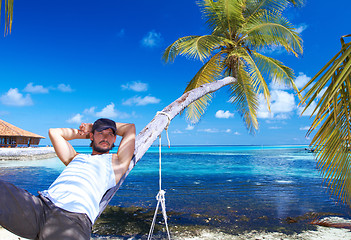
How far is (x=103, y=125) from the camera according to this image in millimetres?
1853

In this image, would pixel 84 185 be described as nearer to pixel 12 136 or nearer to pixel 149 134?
pixel 149 134

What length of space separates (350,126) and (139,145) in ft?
7.03

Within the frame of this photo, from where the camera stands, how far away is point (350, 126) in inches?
92.1

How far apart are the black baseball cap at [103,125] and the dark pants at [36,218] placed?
2.06ft

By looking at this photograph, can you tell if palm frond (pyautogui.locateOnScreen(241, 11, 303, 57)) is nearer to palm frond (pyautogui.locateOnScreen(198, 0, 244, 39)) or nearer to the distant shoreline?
palm frond (pyautogui.locateOnScreen(198, 0, 244, 39))

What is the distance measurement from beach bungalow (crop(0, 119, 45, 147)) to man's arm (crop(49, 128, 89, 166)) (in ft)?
88.9

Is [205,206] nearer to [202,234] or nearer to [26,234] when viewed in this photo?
[202,234]

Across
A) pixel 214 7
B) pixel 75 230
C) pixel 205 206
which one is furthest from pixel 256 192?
pixel 75 230

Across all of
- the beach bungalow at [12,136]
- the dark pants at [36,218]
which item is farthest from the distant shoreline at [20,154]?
the dark pants at [36,218]

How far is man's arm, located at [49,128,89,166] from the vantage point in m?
1.87

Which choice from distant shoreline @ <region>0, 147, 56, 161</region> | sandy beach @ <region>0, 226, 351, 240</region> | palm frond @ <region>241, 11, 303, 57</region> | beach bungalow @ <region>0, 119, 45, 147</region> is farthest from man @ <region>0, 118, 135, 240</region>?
beach bungalow @ <region>0, 119, 45, 147</region>

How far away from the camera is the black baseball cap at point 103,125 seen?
1837mm

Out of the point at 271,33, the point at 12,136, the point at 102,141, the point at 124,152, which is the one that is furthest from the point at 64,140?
the point at 12,136

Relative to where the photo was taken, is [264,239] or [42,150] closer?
[264,239]
